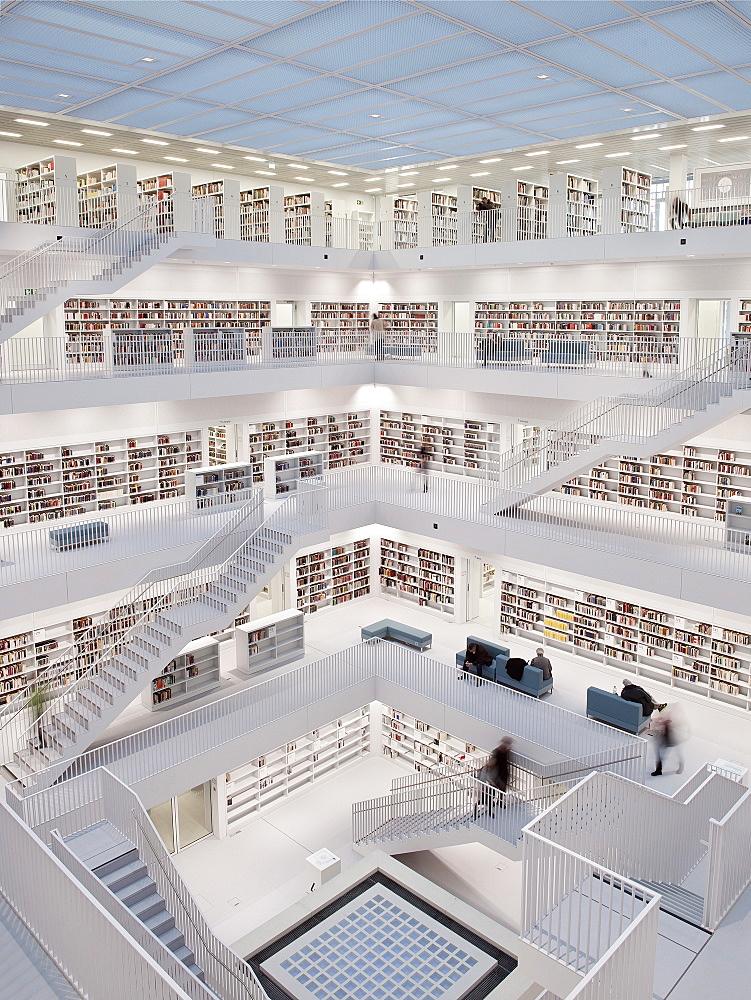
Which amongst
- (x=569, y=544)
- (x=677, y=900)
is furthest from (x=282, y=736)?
Answer: (x=677, y=900)

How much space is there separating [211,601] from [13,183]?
9.42 meters

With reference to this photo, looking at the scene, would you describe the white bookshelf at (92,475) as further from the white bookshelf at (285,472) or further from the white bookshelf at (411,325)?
the white bookshelf at (411,325)

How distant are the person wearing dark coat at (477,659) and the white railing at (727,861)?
6.38 metres

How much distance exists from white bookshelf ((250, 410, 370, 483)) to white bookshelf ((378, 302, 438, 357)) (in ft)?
6.70

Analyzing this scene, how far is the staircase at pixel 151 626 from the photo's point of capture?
11.2 m

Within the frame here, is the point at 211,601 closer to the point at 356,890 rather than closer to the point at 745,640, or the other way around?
the point at 356,890

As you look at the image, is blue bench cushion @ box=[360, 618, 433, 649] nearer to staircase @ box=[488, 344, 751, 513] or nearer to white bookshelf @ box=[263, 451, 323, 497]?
staircase @ box=[488, 344, 751, 513]

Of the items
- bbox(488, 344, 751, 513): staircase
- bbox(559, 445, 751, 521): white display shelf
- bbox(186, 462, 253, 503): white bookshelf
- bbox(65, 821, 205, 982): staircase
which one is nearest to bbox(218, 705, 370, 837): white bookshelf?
bbox(65, 821, 205, 982): staircase

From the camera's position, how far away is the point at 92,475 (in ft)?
48.9

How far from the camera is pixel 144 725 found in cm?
1277

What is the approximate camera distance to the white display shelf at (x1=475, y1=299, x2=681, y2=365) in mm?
15188

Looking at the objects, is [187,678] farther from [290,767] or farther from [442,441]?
[442,441]

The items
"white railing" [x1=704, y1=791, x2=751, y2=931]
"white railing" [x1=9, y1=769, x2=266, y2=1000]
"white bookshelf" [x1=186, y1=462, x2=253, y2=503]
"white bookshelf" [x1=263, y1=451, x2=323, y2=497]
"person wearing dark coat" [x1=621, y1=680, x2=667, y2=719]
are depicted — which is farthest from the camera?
"white bookshelf" [x1=263, y1=451, x2=323, y2=497]

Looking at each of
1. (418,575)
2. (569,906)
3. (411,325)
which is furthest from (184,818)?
(411,325)
